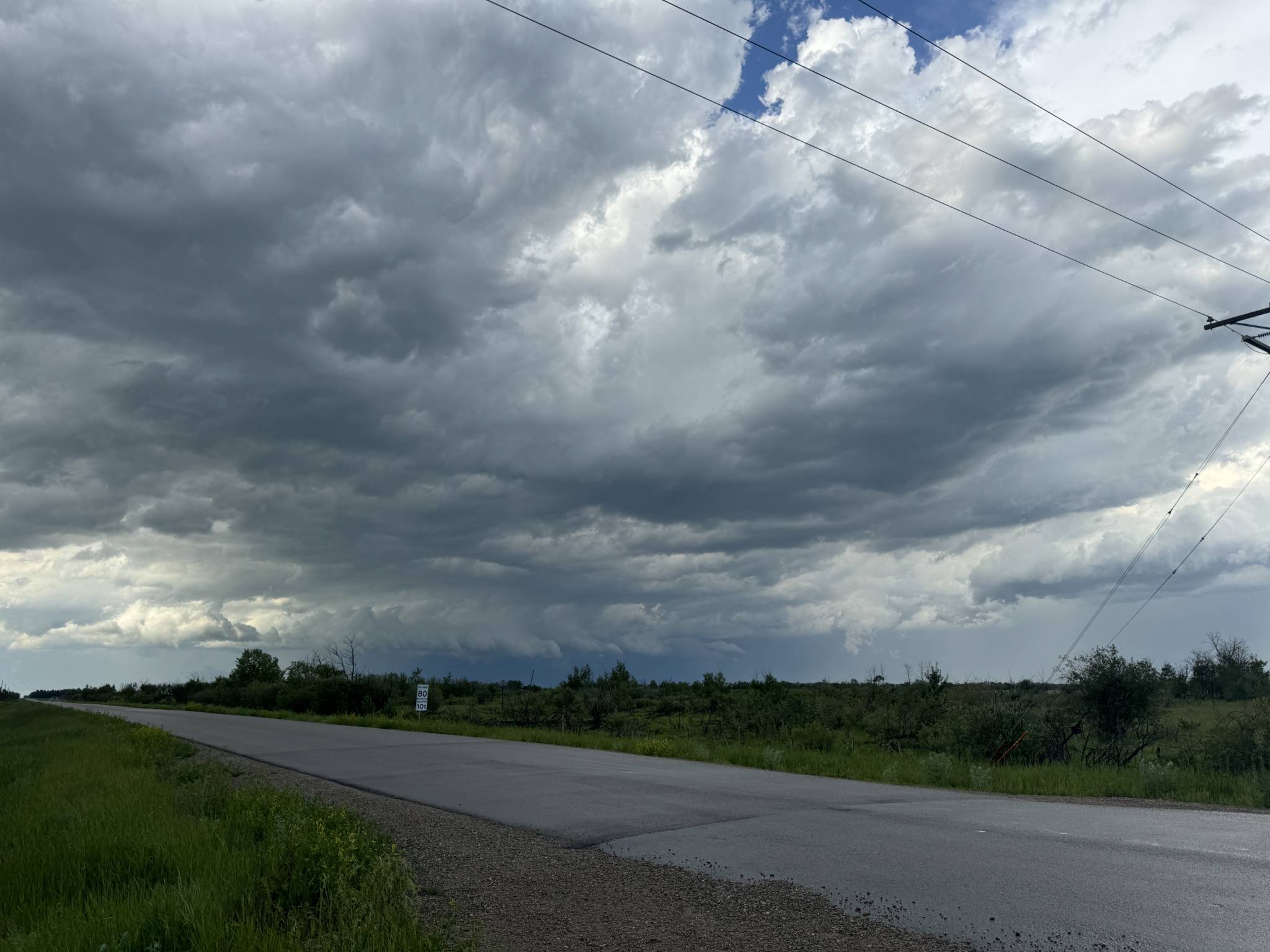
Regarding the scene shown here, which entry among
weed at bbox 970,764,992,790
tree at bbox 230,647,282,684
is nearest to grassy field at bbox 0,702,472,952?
weed at bbox 970,764,992,790

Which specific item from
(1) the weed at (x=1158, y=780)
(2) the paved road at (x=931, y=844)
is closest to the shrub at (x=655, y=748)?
(2) the paved road at (x=931, y=844)

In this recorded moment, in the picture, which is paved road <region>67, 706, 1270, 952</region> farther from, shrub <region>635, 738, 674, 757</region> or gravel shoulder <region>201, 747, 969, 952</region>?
shrub <region>635, 738, 674, 757</region>

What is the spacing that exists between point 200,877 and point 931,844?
254 inches

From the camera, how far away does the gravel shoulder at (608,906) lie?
5.96 meters

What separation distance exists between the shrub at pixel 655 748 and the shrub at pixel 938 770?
7137 mm

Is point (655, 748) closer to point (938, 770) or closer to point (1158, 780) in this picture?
point (938, 770)

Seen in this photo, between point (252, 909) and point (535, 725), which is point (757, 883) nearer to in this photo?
point (252, 909)

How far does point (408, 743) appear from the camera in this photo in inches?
1011

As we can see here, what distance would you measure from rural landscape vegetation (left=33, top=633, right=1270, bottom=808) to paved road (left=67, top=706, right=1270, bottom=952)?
3.53 m

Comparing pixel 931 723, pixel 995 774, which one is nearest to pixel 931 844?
pixel 995 774

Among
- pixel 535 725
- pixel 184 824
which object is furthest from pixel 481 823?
pixel 535 725

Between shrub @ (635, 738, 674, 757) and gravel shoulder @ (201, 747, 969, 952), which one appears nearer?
gravel shoulder @ (201, 747, 969, 952)

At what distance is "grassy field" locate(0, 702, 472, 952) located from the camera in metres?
5.34

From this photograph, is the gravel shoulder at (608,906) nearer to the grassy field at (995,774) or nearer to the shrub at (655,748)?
the grassy field at (995,774)
